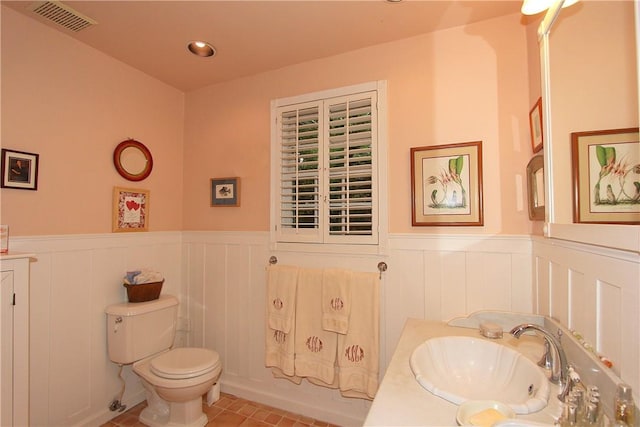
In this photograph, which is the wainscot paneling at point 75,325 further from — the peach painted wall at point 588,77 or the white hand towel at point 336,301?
the peach painted wall at point 588,77

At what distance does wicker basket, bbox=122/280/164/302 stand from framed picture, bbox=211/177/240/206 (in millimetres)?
739

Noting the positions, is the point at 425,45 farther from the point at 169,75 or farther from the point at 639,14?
the point at 169,75

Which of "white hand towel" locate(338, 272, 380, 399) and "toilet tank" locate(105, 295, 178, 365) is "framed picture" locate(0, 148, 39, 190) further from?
"white hand towel" locate(338, 272, 380, 399)

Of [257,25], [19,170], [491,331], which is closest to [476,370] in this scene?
[491,331]

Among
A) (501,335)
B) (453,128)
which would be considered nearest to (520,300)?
(501,335)

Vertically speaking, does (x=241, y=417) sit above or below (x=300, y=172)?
below

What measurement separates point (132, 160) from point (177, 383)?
1.54 meters

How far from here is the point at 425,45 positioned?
1.76 metres

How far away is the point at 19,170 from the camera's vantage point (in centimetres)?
157

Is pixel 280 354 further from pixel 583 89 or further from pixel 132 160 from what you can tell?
pixel 583 89

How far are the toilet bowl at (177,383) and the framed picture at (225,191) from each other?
3.53 ft

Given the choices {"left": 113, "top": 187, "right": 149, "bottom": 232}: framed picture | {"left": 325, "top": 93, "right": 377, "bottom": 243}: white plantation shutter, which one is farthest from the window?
{"left": 113, "top": 187, "right": 149, "bottom": 232}: framed picture

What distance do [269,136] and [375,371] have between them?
1.71 metres

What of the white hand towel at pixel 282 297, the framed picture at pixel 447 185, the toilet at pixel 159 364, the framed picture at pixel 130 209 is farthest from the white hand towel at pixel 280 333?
the framed picture at pixel 130 209
